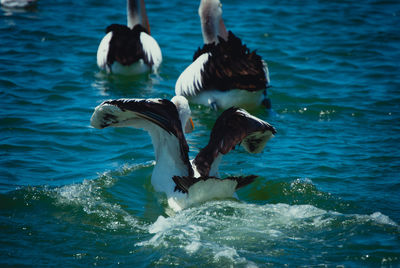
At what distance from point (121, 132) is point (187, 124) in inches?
60.2

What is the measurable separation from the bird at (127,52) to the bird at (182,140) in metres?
3.86

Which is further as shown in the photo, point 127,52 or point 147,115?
point 127,52

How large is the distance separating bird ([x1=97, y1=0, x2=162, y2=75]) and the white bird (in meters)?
3.54

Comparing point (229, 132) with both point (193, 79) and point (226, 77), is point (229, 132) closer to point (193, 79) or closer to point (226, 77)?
point (226, 77)

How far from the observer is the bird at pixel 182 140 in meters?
4.59

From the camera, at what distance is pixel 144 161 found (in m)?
6.12

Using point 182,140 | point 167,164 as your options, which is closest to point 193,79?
point 167,164

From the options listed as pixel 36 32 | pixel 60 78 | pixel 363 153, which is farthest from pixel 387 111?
pixel 36 32

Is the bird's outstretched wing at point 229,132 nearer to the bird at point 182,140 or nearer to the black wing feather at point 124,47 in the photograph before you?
the bird at point 182,140

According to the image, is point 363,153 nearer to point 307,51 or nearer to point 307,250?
point 307,250

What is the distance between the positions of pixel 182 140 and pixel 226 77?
2516mm

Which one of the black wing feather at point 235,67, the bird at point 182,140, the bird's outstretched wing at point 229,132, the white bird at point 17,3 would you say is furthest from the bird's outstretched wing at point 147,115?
the white bird at point 17,3

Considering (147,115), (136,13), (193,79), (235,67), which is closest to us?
(147,115)

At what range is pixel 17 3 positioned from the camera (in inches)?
475
